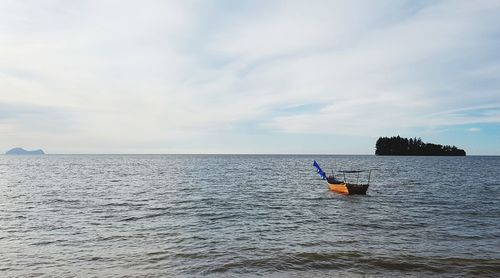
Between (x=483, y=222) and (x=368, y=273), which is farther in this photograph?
(x=483, y=222)

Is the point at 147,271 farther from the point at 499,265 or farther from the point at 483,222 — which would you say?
the point at 483,222

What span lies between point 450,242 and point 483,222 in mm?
8746

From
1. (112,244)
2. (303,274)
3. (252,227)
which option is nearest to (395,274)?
(303,274)

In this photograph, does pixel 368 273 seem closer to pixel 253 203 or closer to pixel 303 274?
pixel 303 274

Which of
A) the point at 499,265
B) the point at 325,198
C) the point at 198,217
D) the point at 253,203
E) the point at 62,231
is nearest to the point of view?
the point at 499,265

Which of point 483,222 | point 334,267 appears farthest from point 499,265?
point 483,222

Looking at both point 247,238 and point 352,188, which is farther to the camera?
point 352,188

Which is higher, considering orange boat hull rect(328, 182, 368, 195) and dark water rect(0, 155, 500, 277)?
orange boat hull rect(328, 182, 368, 195)

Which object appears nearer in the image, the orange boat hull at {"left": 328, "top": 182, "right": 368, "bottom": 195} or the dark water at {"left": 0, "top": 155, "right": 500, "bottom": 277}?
the dark water at {"left": 0, "top": 155, "right": 500, "bottom": 277}

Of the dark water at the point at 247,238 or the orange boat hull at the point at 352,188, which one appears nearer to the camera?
the dark water at the point at 247,238

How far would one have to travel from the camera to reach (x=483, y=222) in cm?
2891

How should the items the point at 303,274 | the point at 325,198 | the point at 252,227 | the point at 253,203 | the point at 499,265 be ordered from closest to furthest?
the point at 303,274, the point at 499,265, the point at 252,227, the point at 253,203, the point at 325,198

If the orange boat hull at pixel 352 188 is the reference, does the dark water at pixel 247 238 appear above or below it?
below

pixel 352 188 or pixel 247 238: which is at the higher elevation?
pixel 352 188
